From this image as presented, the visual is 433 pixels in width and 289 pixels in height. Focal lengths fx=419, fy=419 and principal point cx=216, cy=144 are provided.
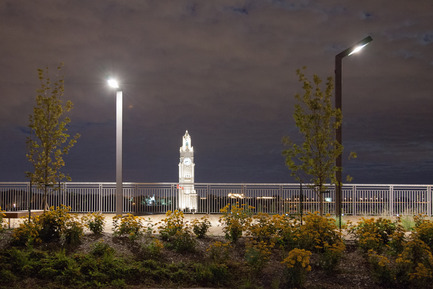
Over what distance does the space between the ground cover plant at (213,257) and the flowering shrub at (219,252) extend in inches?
0.9

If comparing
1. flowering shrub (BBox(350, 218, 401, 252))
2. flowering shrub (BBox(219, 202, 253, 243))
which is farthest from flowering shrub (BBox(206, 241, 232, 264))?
flowering shrub (BBox(350, 218, 401, 252))

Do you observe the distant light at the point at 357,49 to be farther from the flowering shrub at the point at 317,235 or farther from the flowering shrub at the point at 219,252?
the flowering shrub at the point at 219,252

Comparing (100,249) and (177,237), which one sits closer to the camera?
(100,249)

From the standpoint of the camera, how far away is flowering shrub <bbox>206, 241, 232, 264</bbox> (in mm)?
8766

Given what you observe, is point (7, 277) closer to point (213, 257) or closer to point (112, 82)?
point (213, 257)

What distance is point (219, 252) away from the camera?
29.7 feet

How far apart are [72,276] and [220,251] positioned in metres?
3.06

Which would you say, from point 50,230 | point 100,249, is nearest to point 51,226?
point 50,230

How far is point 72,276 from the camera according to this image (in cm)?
805

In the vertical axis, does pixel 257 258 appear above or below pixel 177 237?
below

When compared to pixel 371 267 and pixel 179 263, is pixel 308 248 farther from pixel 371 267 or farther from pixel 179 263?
pixel 179 263

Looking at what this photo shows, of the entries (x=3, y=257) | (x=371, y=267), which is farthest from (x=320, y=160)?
(x=3, y=257)

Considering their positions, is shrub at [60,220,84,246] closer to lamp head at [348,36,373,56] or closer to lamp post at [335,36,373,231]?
lamp post at [335,36,373,231]

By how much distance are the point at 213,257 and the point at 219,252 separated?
17 centimetres
